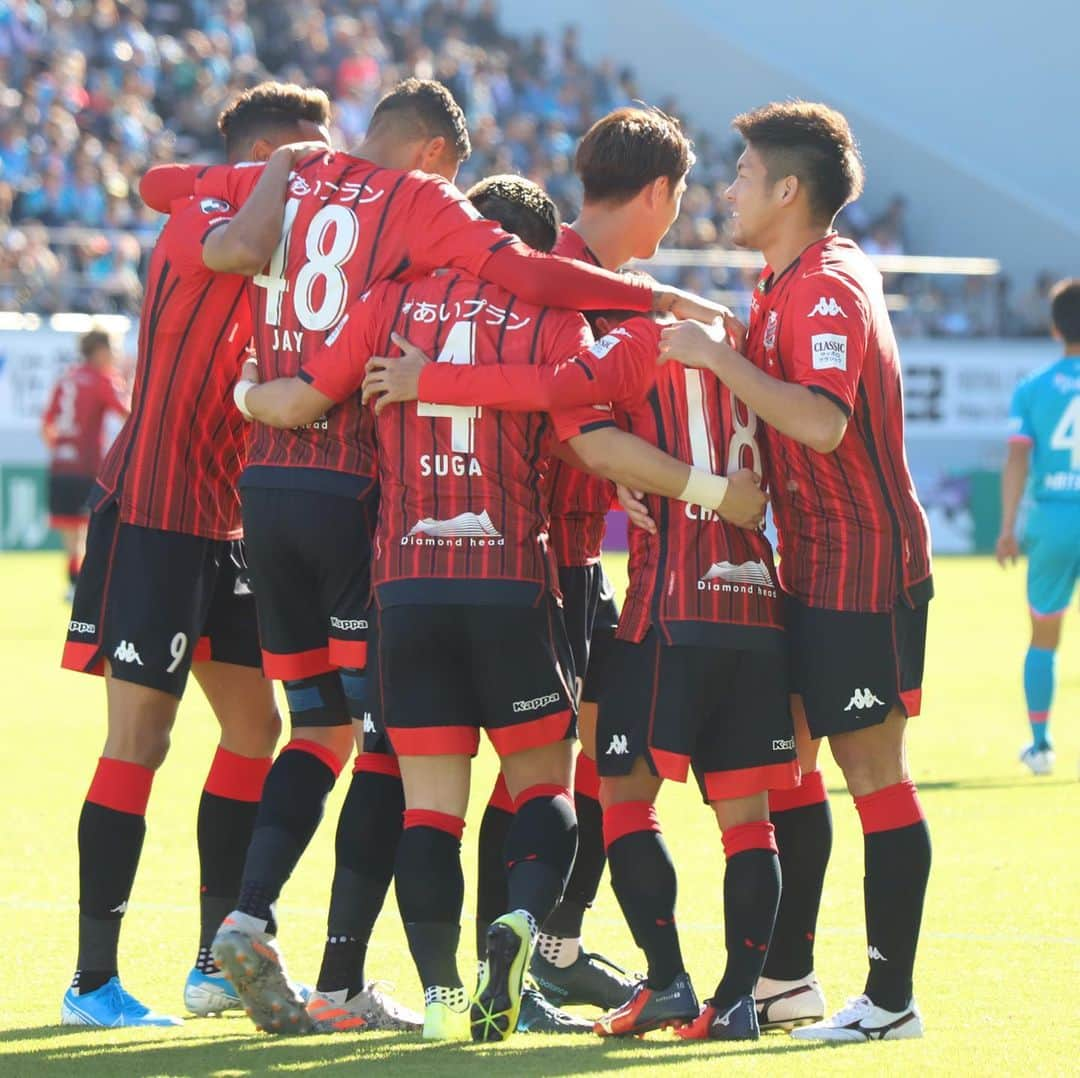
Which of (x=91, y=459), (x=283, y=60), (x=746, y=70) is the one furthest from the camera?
(x=746, y=70)

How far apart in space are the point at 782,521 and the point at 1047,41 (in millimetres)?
32267

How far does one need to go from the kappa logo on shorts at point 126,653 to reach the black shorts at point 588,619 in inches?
41.7

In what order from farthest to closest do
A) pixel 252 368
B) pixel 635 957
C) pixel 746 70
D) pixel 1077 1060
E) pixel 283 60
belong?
pixel 746 70, pixel 283 60, pixel 635 957, pixel 252 368, pixel 1077 1060

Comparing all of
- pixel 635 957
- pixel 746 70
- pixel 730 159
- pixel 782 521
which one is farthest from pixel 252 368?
pixel 746 70

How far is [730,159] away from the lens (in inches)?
1234

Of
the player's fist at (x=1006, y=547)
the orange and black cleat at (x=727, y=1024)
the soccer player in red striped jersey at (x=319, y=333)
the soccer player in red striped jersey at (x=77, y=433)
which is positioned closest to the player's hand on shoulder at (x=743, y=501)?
the soccer player in red striped jersey at (x=319, y=333)

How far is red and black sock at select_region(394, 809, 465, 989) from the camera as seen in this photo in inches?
171

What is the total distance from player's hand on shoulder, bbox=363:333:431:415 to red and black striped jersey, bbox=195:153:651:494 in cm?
23

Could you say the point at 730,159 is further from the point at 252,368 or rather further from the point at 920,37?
the point at 252,368

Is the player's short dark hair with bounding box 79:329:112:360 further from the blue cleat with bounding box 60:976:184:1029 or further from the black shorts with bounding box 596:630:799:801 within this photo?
the black shorts with bounding box 596:630:799:801

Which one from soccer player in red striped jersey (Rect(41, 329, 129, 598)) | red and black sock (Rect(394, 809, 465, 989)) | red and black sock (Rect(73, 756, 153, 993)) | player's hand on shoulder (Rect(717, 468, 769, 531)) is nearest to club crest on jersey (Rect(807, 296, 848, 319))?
player's hand on shoulder (Rect(717, 468, 769, 531))

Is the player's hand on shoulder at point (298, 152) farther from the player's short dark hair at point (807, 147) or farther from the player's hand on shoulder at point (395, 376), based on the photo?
the player's short dark hair at point (807, 147)

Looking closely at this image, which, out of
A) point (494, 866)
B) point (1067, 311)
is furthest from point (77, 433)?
point (494, 866)

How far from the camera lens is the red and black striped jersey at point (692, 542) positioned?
4.44m
